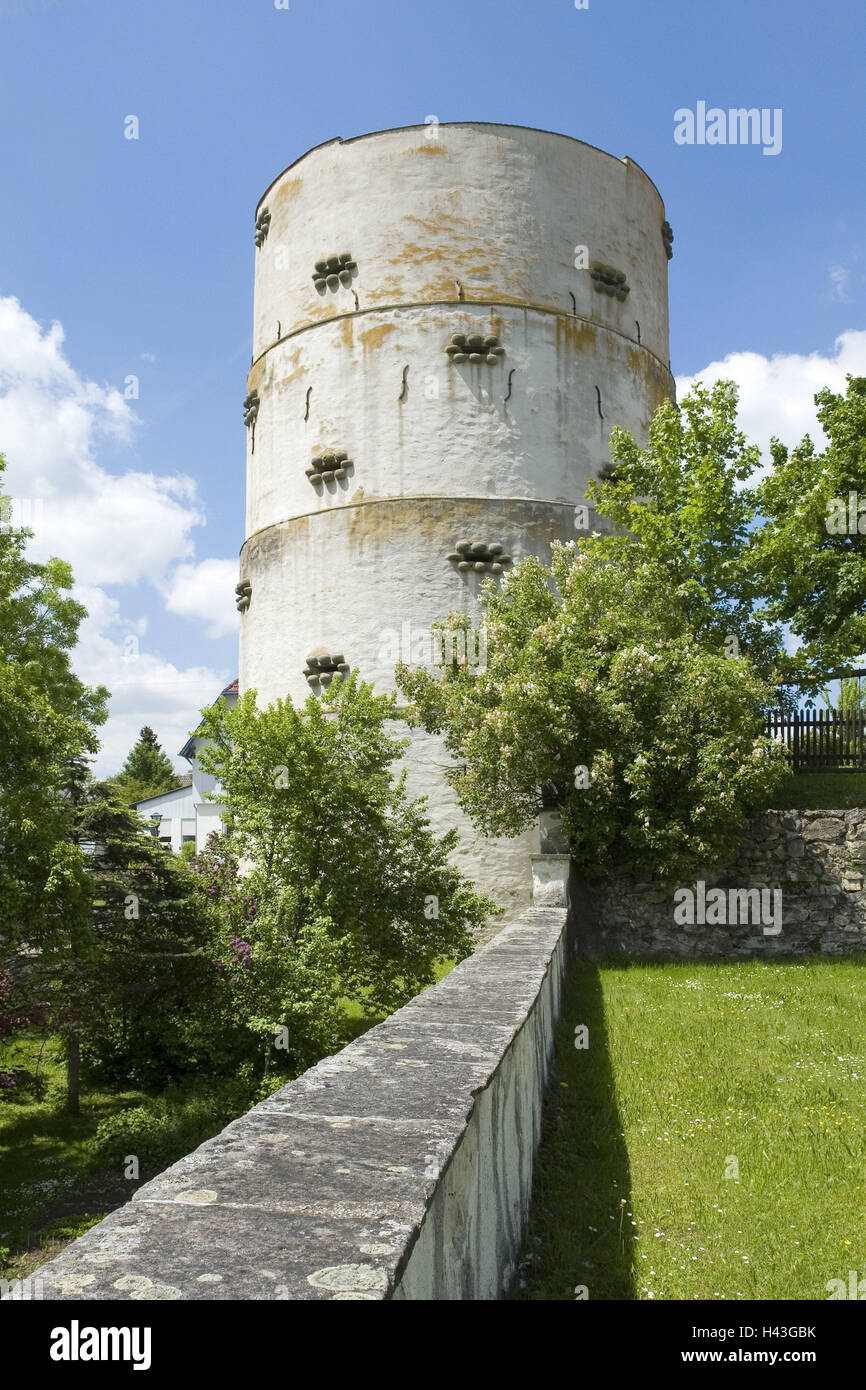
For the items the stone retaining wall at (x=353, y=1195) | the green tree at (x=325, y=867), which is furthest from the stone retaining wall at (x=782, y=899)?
the stone retaining wall at (x=353, y=1195)

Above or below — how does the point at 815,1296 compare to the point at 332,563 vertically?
below

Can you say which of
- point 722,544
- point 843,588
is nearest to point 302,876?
point 722,544

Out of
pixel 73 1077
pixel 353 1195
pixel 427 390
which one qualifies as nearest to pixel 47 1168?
pixel 73 1077

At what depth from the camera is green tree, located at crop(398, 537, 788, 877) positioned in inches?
649

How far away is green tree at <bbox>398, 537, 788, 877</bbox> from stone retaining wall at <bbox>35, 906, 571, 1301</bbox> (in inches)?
459

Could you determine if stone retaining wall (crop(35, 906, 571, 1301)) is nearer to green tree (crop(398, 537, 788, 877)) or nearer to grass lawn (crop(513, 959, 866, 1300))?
grass lawn (crop(513, 959, 866, 1300))

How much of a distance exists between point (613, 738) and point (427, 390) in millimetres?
12398

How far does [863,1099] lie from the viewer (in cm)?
721

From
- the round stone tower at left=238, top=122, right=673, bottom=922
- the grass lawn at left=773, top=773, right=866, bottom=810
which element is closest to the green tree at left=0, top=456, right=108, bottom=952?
the round stone tower at left=238, top=122, right=673, bottom=922

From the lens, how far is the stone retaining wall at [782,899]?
17.2 metres

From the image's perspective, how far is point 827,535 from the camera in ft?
86.4

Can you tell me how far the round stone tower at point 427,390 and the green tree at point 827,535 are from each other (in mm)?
4730
